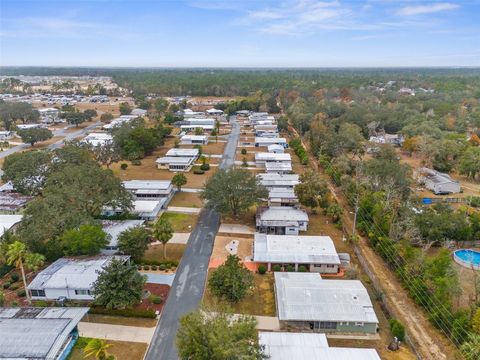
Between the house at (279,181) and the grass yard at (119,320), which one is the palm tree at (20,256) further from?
the house at (279,181)

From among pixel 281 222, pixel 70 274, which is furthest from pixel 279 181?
pixel 70 274

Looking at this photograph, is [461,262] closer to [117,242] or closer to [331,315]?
[331,315]

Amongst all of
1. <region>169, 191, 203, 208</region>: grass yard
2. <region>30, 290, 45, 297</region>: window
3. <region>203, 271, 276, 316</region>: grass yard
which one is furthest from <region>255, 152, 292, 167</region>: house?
<region>30, 290, 45, 297</region>: window

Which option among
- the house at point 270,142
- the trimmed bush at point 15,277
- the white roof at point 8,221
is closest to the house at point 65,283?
the trimmed bush at point 15,277

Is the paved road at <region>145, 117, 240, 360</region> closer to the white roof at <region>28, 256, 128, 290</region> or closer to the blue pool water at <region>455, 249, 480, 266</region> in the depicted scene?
the white roof at <region>28, 256, 128, 290</region>

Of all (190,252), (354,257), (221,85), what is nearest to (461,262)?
(354,257)

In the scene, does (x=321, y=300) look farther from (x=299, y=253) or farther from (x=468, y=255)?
(x=468, y=255)
